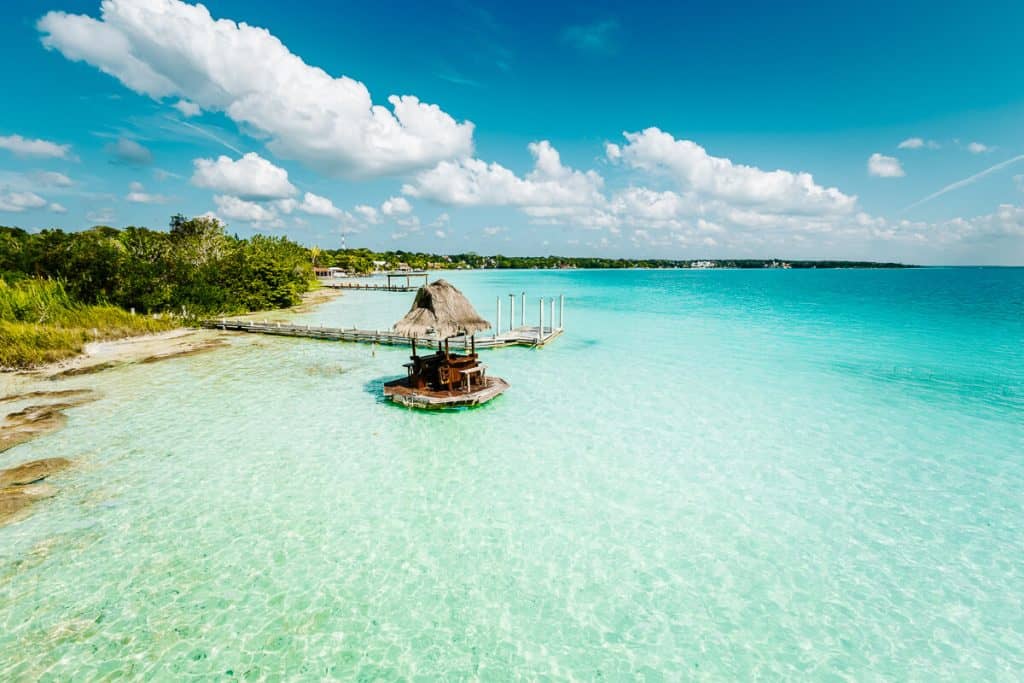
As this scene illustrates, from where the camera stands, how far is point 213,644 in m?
5.69

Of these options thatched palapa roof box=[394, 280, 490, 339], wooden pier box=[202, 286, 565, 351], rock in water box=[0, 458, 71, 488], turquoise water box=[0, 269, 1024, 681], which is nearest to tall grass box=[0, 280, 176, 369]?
wooden pier box=[202, 286, 565, 351]

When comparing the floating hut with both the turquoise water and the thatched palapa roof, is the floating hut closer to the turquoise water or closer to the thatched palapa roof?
the thatched palapa roof

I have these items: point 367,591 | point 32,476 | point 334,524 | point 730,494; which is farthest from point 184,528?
point 730,494

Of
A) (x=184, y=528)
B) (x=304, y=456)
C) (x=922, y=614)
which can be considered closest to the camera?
(x=922, y=614)

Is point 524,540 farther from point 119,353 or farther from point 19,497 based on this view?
point 119,353

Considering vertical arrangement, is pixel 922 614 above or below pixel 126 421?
below

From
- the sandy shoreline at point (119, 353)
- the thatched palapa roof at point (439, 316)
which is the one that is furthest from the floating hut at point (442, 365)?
the sandy shoreline at point (119, 353)

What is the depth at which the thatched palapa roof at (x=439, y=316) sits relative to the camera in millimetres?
14266

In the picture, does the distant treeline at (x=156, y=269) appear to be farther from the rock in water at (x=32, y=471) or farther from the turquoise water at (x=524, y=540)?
the rock in water at (x=32, y=471)

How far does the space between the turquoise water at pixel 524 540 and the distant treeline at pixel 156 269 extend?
1619cm

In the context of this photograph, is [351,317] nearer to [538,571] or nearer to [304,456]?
[304,456]

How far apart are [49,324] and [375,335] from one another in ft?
51.5

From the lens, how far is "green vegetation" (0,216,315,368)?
68.3 ft

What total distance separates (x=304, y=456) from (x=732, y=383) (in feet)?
51.9
